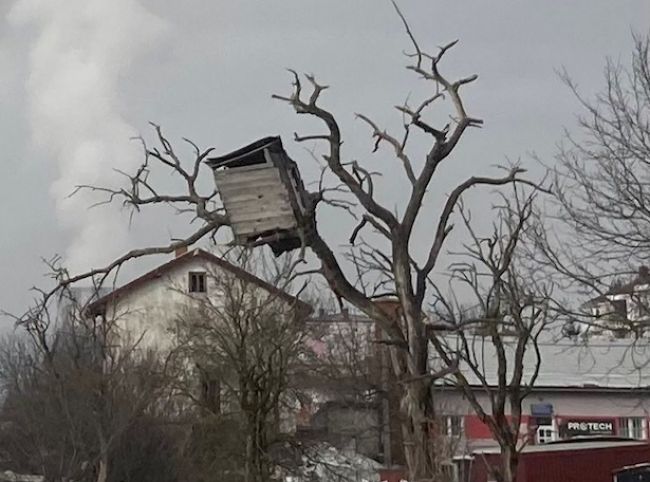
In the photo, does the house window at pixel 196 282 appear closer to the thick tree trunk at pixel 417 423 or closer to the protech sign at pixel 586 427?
the protech sign at pixel 586 427

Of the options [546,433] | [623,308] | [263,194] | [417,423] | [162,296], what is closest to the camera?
[417,423]

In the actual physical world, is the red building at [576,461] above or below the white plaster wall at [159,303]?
below

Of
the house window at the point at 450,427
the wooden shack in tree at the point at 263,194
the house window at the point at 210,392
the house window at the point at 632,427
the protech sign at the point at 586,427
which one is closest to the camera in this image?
the wooden shack in tree at the point at 263,194

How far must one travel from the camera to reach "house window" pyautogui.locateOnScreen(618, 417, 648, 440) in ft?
157

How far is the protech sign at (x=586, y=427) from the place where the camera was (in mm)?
47188

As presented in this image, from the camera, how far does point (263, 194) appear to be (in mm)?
10305

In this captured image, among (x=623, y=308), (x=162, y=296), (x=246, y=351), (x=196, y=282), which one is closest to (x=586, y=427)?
(x=196, y=282)

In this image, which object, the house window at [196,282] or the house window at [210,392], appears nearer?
the house window at [210,392]

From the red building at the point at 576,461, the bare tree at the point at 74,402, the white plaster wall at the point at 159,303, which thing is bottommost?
the red building at the point at 576,461

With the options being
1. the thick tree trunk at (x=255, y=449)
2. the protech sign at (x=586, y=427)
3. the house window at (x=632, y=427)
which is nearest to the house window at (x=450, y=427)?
the thick tree trunk at (x=255, y=449)

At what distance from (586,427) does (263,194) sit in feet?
132

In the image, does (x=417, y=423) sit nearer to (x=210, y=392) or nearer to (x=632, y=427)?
(x=210, y=392)

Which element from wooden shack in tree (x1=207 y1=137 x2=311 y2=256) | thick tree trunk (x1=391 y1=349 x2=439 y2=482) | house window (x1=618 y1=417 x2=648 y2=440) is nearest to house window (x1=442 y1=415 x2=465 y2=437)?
thick tree trunk (x1=391 y1=349 x2=439 y2=482)

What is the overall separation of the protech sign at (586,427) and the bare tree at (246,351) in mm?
15387
